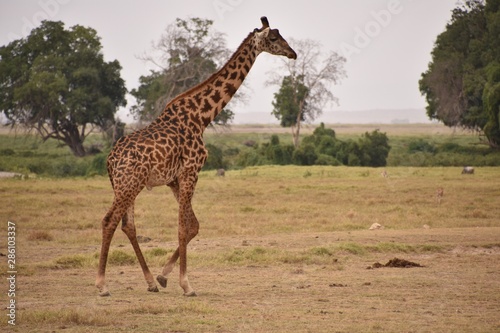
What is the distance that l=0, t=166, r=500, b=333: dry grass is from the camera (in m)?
8.96

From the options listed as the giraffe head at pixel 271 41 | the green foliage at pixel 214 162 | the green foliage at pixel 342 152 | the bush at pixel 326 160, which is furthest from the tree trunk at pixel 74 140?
the giraffe head at pixel 271 41

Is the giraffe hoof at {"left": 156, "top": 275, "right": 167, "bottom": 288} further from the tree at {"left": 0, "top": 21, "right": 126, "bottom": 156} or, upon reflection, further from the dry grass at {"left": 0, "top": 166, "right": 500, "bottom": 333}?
the tree at {"left": 0, "top": 21, "right": 126, "bottom": 156}

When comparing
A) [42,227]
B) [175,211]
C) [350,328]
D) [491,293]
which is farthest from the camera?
[175,211]

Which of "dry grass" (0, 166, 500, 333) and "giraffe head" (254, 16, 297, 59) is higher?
"giraffe head" (254, 16, 297, 59)

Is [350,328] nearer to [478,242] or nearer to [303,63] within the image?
[478,242]

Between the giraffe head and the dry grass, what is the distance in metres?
3.09

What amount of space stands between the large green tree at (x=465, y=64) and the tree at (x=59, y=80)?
70.6 feet

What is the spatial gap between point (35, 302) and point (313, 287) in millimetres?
3567

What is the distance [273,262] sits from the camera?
45.1ft

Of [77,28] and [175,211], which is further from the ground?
[77,28]

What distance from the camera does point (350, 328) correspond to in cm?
853

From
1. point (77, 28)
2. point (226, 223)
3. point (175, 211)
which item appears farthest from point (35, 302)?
point (77, 28)

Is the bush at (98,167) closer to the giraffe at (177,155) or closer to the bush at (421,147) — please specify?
the bush at (421,147)

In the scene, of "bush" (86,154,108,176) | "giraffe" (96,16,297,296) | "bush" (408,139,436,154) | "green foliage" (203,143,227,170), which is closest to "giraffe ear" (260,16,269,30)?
"giraffe" (96,16,297,296)
